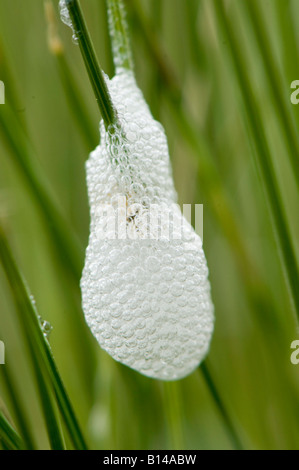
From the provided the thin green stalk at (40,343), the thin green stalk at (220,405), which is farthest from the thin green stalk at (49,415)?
the thin green stalk at (220,405)

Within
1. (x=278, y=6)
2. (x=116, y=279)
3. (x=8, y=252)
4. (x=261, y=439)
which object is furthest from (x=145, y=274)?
(x=261, y=439)

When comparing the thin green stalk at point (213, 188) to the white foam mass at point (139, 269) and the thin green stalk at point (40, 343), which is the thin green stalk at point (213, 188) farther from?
the thin green stalk at point (40, 343)

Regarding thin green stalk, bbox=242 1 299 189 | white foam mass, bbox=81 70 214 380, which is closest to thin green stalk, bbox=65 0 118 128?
white foam mass, bbox=81 70 214 380

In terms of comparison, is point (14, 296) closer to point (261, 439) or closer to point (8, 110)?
point (8, 110)

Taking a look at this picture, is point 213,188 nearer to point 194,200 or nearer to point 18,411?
point 194,200

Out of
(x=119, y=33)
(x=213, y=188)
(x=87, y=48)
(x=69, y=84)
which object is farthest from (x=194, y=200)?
(x=87, y=48)

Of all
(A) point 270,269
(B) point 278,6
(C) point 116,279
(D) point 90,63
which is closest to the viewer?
(D) point 90,63
